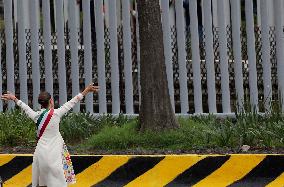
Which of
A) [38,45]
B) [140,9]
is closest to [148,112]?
[140,9]

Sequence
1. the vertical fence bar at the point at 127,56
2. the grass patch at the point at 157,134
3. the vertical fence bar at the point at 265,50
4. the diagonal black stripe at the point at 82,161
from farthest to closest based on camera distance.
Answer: the vertical fence bar at the point at 127,56
the vertical fence bar at the point at 265,50
the grass patch at the point at 157,134
the diagonal black stripe at the point at 82,161

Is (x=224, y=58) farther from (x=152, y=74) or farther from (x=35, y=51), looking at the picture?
(x=35, y=51)

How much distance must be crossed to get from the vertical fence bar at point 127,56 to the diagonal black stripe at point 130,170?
267cm

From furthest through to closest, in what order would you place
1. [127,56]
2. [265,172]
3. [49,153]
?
[127,56] → [265,172] → [49,153]

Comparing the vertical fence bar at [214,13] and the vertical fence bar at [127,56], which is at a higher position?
Result: the vertical fence bar at [214,13]

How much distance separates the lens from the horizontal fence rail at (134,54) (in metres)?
11.6

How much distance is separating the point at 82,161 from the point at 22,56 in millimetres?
3285

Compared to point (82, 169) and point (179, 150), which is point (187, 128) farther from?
point (82, 169)

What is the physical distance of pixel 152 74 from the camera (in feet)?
32.5

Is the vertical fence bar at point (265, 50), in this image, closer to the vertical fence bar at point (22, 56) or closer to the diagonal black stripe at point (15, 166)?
the vertical fence bar at point (22, 56)

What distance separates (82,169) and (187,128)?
1.56 meters

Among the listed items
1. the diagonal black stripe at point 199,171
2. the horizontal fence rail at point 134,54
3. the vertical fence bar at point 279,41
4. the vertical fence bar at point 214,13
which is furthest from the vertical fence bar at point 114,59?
the diagonal black stripe at point 199,171

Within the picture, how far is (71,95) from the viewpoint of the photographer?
12117 mm

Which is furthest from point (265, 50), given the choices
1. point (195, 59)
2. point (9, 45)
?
point (9, 45)
